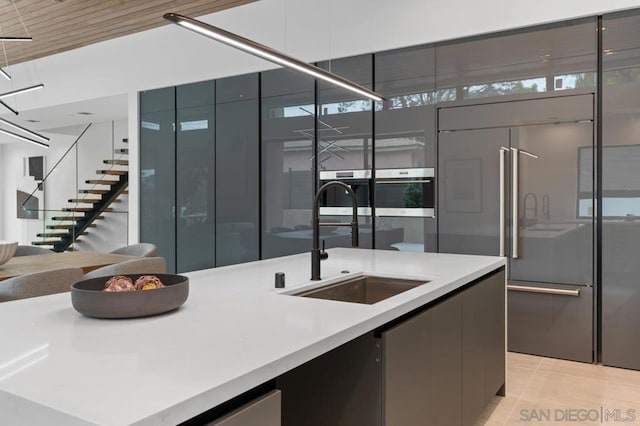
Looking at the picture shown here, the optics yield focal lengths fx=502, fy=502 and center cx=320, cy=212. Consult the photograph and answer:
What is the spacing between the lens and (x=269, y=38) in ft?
17.5

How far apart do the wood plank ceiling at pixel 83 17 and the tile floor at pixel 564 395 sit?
4398mm

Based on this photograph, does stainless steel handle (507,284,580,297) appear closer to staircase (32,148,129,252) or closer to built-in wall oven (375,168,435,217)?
built-in wall oven (375,168,435,217)

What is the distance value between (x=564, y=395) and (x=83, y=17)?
5841mm

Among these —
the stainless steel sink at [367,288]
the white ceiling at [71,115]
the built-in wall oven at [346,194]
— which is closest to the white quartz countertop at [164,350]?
the stainless steel sink at [367,288]

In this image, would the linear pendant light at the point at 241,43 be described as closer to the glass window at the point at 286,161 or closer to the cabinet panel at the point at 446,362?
the cabinet panel at the point at 446,362

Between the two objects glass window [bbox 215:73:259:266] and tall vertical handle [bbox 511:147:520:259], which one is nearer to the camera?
tall vertical handle [bbox 511:147:520:259]

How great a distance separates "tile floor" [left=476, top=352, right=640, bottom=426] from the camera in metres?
2.80

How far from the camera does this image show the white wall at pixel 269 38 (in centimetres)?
407

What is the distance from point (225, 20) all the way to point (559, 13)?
11.4 ft

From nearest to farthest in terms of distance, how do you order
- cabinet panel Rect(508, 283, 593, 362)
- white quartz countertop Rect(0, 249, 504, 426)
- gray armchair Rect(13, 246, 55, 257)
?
white quartz countertop Rect(0, 249, 504, 426) < cabinet panel Rect(508, 283, 593, 362) < gray armchair Rect(13, 246, 55, 257)

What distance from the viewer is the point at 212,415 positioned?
1054 mm

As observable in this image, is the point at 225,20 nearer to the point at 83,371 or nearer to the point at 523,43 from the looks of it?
the point at 523,43

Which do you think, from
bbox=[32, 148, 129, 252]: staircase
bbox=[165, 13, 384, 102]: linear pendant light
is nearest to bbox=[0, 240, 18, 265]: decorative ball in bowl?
bbox=[165, 13, 384, 102]: linear pendant light

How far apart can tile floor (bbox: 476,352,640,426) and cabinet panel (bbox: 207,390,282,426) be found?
6.44 ft
